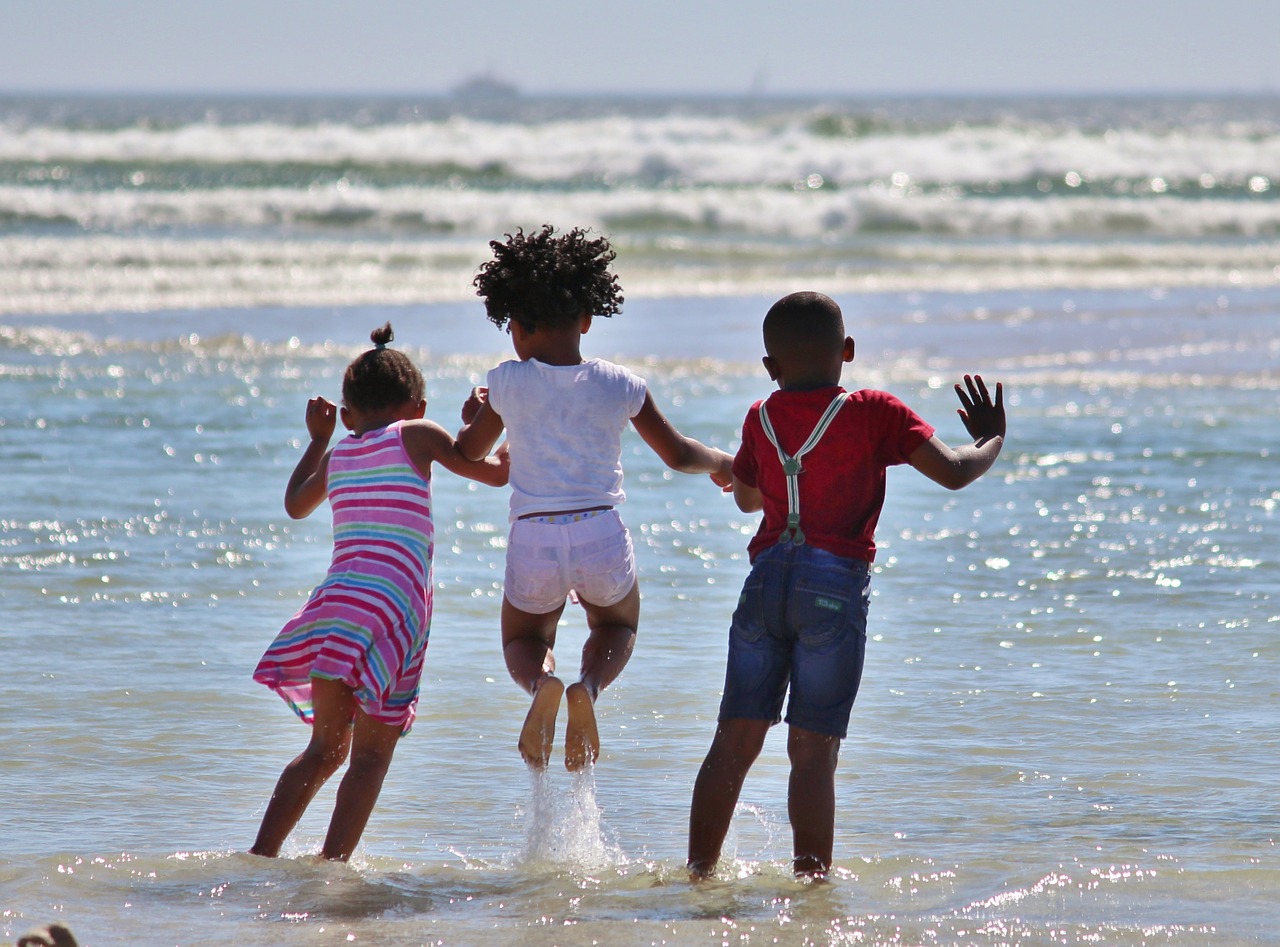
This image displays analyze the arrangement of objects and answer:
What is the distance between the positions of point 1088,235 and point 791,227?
17.4 ft

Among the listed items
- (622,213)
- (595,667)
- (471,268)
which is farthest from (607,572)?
(622,213)

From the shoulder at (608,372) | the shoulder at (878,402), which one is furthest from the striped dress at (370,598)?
the shoulder at (878,402)

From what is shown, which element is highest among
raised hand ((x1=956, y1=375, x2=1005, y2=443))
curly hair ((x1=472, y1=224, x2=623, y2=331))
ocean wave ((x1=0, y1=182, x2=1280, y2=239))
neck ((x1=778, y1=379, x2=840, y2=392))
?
ocean wave ((x1=0, y1=182, x2=1280, y2=239))

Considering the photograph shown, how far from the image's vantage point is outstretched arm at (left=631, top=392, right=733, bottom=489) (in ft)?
Result: 13.1

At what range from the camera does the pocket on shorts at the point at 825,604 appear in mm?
3525

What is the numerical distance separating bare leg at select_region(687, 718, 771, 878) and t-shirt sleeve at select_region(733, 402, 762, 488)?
22.8 inches

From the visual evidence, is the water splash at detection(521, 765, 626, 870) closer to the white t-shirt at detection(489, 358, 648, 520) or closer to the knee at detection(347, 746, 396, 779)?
the knee at detection(347, 746, 396, 779)

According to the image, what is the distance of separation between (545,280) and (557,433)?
38 centimetres

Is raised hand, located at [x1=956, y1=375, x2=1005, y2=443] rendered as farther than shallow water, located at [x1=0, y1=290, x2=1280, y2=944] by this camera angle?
Yes

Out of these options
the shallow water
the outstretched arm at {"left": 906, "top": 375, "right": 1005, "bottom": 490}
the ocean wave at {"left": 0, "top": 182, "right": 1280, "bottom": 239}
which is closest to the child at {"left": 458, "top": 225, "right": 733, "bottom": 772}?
the shallow water

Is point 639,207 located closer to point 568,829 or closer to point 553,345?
point 553,345

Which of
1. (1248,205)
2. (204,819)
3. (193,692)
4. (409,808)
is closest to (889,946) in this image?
(409,808)

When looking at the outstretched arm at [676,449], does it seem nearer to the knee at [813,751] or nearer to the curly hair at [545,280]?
the curly hair at [545,280]

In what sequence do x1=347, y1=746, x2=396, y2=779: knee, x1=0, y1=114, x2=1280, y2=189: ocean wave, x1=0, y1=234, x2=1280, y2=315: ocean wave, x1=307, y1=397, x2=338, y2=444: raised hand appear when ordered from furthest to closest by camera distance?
x1=0, y1=114, x2=1280, y2=189: ocean wave, x1=0, y1=234, x2=1280, y2=315: ocean wave, x1=307, y1=397, x2=338, y2=444: raised hand, x1=347, y1=746, x2=396, y2=779: knee
